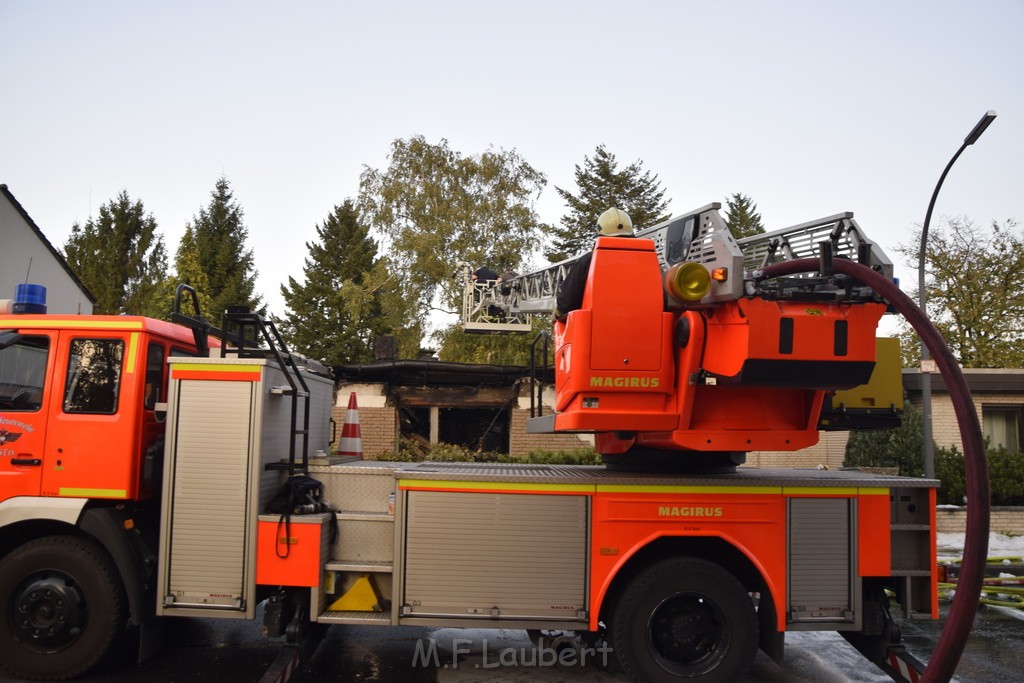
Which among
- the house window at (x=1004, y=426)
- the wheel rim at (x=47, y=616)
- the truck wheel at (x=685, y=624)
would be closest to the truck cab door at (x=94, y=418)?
the wheel rim at (x=47, y=616)

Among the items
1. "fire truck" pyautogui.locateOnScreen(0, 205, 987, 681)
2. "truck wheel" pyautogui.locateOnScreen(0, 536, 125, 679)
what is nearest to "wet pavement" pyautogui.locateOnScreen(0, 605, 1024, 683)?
"truck wheel" pyautogui.locateOnScreen(0, 536, 125, 679)

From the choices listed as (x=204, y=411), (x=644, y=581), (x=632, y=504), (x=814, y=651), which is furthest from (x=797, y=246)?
(x=204, y=411)

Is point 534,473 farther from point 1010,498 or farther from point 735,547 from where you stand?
point 1010,498

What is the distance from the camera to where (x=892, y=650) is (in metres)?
5.54

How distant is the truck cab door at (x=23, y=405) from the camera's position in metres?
5.57

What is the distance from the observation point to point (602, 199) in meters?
43.0

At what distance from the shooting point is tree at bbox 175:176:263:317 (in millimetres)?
46719

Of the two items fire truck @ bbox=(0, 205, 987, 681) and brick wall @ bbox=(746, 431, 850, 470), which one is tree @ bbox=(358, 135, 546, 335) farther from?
fire truck @ bbox=(0, 205, 987, 681)

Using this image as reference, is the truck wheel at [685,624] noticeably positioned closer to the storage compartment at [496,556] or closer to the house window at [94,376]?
the storage compartment at [496,556]

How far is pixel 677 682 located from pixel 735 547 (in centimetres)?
103

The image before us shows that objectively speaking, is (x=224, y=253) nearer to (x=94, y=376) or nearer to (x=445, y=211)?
(x=445, y=211)

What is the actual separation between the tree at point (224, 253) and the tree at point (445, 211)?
46.2ft

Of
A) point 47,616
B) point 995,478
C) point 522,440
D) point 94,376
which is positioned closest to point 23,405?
point 94,376

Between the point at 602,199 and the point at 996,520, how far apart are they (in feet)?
103
